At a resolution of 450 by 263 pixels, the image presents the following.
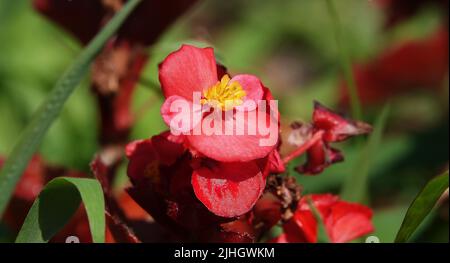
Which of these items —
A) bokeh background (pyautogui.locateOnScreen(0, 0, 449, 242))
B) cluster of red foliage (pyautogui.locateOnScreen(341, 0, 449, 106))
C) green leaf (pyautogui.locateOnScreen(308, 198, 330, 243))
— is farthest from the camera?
cluster of red foliage (pyautogui.locateOnScreen(341, 0, 449, 106))

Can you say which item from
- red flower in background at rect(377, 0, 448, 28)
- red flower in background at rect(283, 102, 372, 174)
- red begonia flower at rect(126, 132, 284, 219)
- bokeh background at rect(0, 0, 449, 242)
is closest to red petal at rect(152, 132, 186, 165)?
red begonia flower at rect(126, 132, 284, 219)

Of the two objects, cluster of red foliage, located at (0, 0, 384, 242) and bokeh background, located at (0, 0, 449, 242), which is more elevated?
bokeh background, located at (0, 0, 449, 242)

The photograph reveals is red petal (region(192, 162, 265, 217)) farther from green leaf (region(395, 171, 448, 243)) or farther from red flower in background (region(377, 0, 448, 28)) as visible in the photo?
red flower in background (region(377, 0, 448, 28))

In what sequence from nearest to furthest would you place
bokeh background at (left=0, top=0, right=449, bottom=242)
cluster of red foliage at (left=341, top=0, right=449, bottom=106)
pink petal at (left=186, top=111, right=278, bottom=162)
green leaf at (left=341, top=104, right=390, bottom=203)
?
pink petal at (left=186, top=111, right=278, bottom=162) → green leaf at (left=341, top=104, right=390, bottom=203) → bokeh background at (left=0, top=0, right=449, bottom=242) → cluster of red foliage at (left=341, top=0, right=449, bottom=106)

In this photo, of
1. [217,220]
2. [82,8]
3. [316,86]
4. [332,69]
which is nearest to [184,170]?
[217,220]

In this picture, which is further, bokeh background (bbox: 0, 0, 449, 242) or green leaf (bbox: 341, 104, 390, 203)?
bokeh background (bbox: 0, 0, 449, 242)

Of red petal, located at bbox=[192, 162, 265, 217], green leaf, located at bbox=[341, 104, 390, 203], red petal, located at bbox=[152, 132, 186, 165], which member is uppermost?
green leaf, located at bbox=[341, 104, 390, 203]
